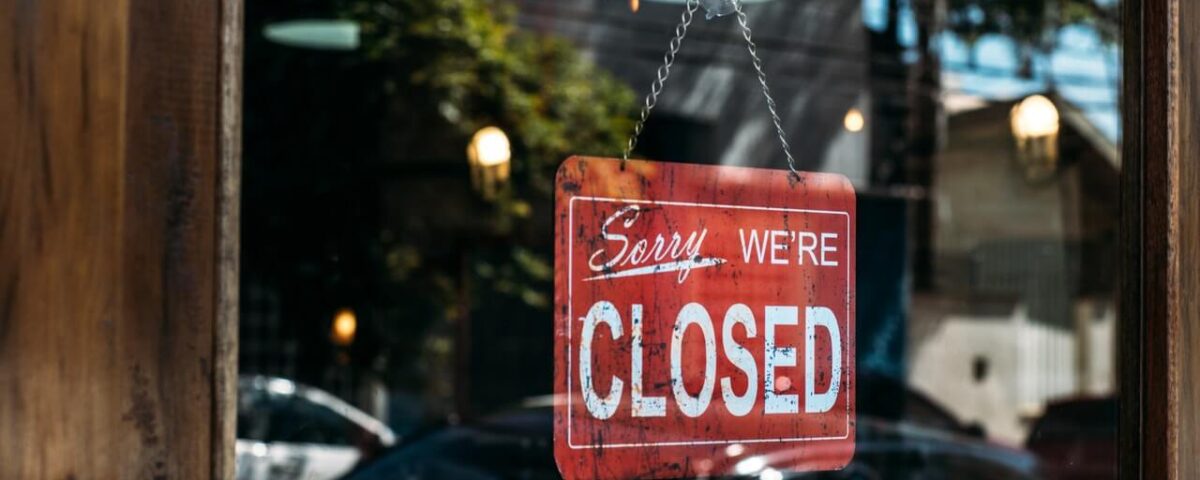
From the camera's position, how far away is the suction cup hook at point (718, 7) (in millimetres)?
1959

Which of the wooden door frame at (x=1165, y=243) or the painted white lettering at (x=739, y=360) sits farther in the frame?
the wooden door frame at (x=1165, y=243)

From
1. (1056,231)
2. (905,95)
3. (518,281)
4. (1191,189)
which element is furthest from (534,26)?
(1191,189)

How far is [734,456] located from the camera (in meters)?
1.87

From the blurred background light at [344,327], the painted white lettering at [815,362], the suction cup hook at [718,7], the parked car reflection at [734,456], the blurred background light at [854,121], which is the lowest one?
the parked car reflection at [734,456]

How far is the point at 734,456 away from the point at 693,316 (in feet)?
0.99

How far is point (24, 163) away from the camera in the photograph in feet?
3.82

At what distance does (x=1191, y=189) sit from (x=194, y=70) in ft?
4.60

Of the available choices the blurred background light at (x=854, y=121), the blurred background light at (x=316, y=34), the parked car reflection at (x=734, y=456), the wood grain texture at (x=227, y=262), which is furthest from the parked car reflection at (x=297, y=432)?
the wood grain texture at (x=227, y=262)

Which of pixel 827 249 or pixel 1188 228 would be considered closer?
pixel 827 249

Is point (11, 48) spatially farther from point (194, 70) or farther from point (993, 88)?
point (993, 88)

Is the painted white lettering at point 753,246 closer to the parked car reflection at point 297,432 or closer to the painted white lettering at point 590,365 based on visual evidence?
the painted white lettering at point 590,365

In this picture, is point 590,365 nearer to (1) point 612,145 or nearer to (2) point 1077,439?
(1) point 612,145

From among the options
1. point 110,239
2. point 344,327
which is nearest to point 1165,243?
point 110,239

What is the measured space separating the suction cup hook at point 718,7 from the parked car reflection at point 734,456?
641mm
